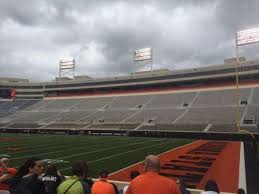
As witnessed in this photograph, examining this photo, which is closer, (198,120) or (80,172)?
(80,172)

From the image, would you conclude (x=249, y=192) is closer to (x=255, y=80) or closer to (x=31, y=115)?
(x=255, y=80)

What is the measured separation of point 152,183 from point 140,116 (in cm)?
5064

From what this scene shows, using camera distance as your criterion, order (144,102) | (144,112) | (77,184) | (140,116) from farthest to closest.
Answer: (144,102) → (144,112) → (140,116) → (77,184)

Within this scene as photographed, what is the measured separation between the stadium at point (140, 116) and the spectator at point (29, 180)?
12.4 m

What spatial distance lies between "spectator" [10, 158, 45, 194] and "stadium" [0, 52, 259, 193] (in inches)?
490

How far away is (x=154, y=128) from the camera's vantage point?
153 feet

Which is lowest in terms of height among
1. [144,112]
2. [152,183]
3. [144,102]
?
[152,183]

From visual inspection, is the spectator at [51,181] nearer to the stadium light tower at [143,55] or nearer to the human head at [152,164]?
the human head at [152,164]

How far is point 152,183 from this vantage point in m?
3.08

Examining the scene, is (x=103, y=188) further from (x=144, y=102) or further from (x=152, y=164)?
(x=144, y=102)

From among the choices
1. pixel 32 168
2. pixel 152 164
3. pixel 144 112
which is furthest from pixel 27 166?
pixel 144 112

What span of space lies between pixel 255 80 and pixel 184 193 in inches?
2074

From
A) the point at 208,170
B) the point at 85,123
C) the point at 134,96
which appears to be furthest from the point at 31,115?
the point at 208,170

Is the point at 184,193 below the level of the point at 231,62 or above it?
below
